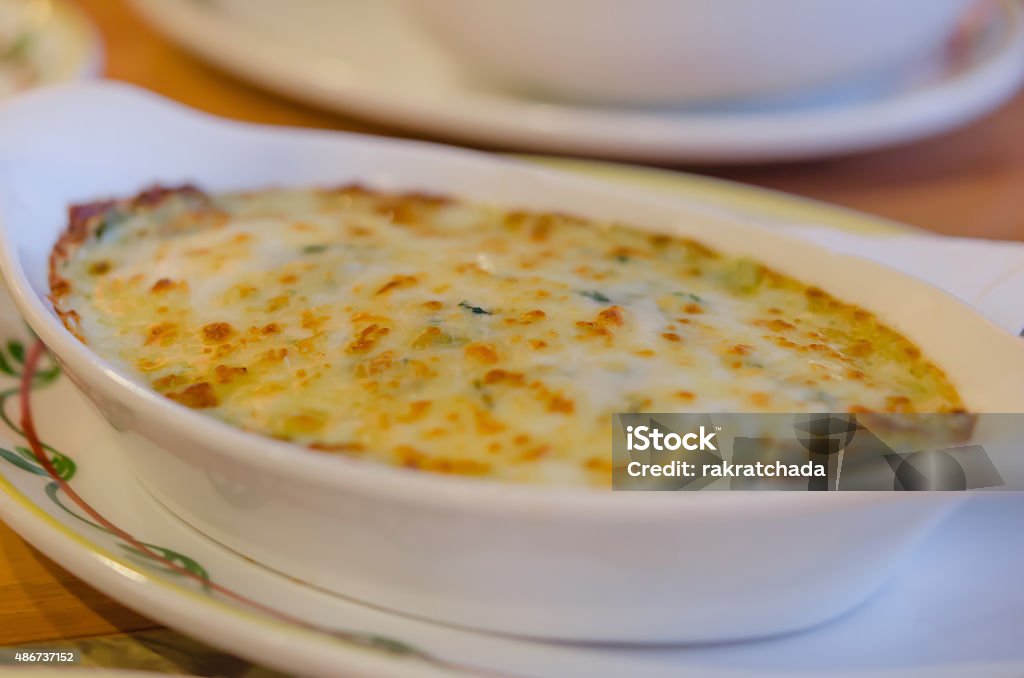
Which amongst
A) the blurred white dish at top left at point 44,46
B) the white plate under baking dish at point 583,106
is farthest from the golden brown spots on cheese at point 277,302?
the blurred white dish at top left at point 44,46

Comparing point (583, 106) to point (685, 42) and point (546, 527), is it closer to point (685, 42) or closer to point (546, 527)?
point (685, 42)

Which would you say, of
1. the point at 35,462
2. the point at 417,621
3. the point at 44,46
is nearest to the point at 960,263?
the point at 417,621

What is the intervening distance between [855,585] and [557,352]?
278mm

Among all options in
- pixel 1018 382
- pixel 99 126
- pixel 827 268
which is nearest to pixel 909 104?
pixel 827 268

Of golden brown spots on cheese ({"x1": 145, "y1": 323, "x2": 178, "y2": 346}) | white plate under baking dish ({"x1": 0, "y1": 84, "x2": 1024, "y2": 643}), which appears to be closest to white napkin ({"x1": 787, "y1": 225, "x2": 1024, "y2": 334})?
white plate under baking dish ({"x1": 0, "y1": 84, "x2": 1024, "y2": 643})

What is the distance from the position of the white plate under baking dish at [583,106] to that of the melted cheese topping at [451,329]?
50cm

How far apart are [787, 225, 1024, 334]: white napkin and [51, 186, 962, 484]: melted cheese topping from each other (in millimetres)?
101

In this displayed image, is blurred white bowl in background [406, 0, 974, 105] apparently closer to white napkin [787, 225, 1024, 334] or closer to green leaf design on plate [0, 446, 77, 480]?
white napkin [787, 225, 1024, 334]

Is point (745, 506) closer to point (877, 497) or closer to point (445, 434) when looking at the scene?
point (877, 497)

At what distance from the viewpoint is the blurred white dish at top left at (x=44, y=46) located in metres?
1.78

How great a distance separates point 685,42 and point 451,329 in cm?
96

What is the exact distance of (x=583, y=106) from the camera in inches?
67.9

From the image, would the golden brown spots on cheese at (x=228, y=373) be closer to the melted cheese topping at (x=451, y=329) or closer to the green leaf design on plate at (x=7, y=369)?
the melted cheese topping at (x=451, y=329)

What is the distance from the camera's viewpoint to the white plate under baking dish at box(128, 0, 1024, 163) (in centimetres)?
156
